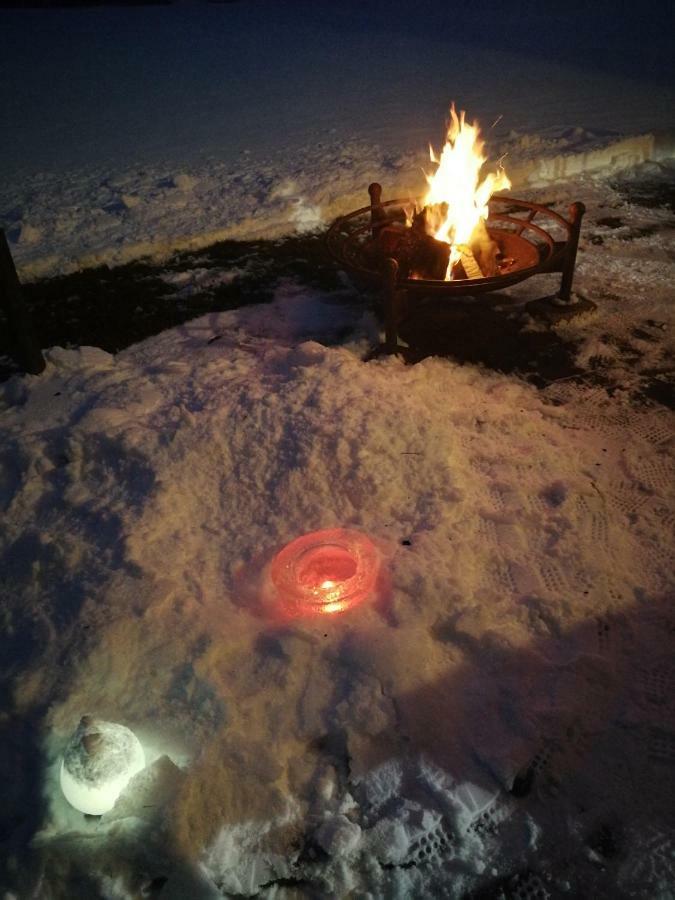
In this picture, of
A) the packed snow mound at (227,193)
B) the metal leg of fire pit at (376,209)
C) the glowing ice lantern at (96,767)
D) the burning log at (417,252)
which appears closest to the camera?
the glowing ice lantern at (96,767)

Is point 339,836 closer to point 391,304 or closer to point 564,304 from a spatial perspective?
point 391,304

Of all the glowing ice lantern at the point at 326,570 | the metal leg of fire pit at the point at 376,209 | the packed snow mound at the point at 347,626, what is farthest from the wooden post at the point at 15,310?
the metal leg of fire pit at the point at 376,209

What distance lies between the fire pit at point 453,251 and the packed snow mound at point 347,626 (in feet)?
1.77

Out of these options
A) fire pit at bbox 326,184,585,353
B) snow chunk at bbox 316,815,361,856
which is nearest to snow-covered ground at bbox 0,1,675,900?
snow chunk at bbox 316,815,361,856

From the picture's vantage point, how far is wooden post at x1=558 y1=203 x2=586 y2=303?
3893mm

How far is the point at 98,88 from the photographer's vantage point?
1163cm

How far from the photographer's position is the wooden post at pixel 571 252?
12.8ft

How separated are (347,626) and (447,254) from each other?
96.9 inches

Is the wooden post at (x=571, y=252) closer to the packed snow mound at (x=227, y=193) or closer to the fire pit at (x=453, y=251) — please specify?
the fire pit at (x=453, y=251)

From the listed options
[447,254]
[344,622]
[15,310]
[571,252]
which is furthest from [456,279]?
[15,310]

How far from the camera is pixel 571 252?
4.00 m

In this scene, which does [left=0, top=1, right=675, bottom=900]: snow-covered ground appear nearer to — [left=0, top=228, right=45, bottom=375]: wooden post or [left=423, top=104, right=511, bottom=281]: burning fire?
[left=0, top=228, right=45, bottom=375]: wooden post

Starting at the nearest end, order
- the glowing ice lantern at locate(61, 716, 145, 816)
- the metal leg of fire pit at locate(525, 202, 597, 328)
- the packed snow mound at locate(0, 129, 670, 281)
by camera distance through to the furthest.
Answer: the glowing ice lantern at locate(61, 716, 145, 816) < the metal leg of fire pit at locate(525, 202, 597, 328) < the packed snow mound at locate(0, 129, 670, 281)

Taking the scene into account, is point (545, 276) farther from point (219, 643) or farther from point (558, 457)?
point (219, 643)
